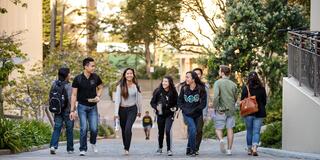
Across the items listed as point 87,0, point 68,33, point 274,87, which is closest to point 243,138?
point 274,87

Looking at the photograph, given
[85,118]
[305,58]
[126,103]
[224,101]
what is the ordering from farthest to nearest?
[305,58] → [224,101] → [126,103] → [85,118]

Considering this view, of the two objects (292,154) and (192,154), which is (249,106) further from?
(192,154)

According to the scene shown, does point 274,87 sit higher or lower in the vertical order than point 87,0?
lower

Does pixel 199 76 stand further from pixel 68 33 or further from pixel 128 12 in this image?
pixel 68 33

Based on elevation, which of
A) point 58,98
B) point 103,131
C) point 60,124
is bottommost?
point 103,131

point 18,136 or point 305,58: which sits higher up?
point 305,58

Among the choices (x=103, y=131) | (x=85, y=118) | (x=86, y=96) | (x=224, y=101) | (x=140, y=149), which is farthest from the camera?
(x=103, y=131)

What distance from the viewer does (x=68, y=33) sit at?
69.1 metres

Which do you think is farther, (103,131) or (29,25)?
(29,25)

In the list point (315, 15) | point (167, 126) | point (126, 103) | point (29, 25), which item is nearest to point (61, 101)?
point (126, 103)

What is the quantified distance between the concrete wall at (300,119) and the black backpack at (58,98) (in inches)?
186

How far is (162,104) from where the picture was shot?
15.4 metres

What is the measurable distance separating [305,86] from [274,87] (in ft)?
38.8

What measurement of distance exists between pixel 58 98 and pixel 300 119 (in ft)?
16.2
